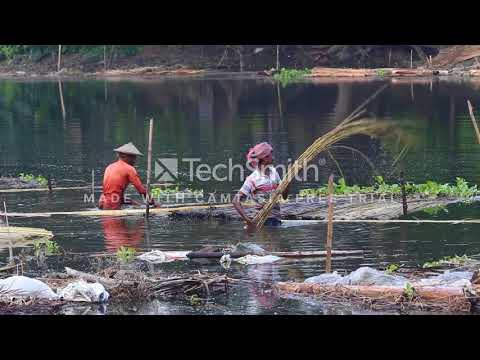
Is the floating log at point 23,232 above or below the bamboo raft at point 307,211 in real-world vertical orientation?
below

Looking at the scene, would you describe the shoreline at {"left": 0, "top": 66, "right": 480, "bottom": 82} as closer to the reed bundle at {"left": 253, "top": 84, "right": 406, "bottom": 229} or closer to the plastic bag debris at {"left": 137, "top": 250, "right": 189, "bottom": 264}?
the reed bundle at {"left": 253, "top": 84, "right": 406, "bottom": 229}

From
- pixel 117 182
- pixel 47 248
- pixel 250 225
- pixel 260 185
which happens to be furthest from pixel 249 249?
pixel 117 182

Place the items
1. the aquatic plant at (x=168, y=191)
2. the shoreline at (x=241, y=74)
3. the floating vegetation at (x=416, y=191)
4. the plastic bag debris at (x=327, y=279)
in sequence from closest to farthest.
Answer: the plastic bag debris at (x=327, y=279), the floating vegetation at (x=416, y=191), the aquatic plant at (x=168, y=191), the shoreline at (x=241, y=74)

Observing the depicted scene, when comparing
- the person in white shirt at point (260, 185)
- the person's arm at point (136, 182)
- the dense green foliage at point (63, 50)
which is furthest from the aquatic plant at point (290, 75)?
the person in white shirt at point (260, 185)

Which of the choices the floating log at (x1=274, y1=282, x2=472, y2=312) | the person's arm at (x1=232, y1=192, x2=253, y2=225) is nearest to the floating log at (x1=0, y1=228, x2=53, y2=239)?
the person's arm at (x1=232, y1=192, x2=253, y2=225)

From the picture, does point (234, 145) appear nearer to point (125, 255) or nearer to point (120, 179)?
point (120, 179)

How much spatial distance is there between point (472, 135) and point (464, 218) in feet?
34.7

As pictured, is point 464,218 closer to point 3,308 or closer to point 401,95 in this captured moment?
point 3,308

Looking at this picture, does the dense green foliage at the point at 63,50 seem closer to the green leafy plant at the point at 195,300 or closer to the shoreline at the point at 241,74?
the shoreline at the point at 241,74

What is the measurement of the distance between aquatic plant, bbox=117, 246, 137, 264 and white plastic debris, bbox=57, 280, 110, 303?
170cm

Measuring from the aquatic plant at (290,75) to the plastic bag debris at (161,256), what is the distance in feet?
105

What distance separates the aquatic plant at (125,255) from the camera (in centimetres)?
1161

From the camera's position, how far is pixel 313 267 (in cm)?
1109

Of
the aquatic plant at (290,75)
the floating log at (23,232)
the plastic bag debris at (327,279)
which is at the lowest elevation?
the plastic bag debris at (327,279)
